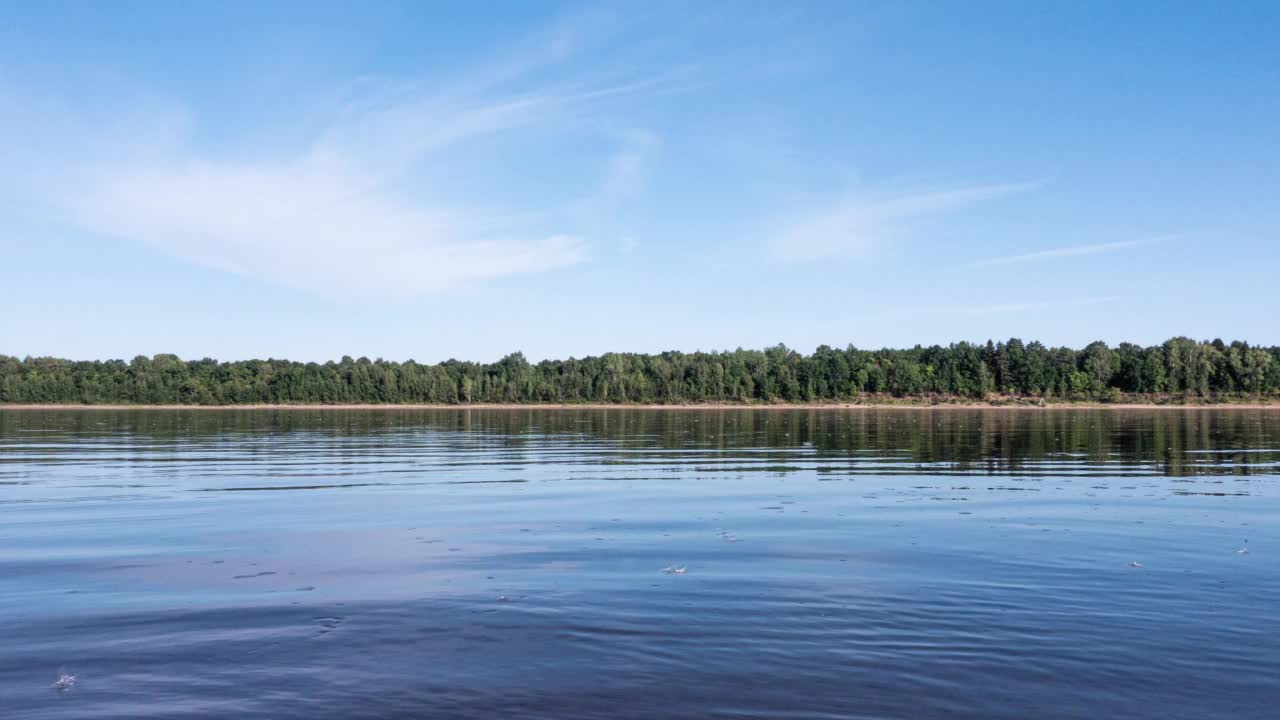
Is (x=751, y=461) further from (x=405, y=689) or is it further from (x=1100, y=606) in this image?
(x=405, y=689)

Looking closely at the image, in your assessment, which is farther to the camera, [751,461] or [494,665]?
[751,461]

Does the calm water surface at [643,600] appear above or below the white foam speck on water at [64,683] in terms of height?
above

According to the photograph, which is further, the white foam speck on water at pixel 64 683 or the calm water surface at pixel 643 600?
the white foam speck on water at pixel 64 683

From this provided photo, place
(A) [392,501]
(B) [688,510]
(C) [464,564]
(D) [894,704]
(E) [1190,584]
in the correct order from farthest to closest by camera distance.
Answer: (A) [392,501]
(B) [688,510]
(C) [464,564]
(E) [1190,584]
(D) [894,704]

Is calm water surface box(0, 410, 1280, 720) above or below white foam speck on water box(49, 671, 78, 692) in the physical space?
above

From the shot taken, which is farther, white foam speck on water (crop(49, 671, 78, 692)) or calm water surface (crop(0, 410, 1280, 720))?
white foam speck on water (crop(49, 671, 78, 692))

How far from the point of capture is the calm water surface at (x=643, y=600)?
33.6 feet

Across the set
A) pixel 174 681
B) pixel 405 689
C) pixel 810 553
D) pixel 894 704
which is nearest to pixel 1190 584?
pixel 810 553

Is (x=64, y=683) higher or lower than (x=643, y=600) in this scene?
lower

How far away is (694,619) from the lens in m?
13.2

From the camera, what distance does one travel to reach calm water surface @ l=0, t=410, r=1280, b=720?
403 inches

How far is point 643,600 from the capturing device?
1438cm

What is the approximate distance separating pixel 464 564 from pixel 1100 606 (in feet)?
37.3

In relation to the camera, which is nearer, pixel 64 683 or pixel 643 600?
pixel 64 683
